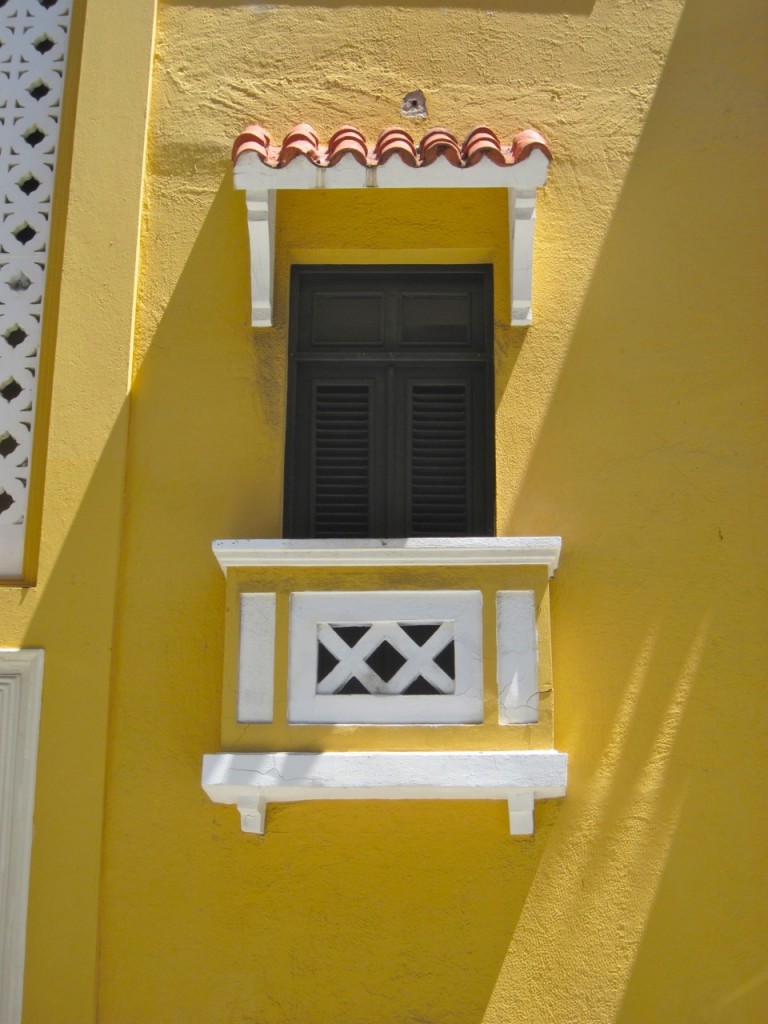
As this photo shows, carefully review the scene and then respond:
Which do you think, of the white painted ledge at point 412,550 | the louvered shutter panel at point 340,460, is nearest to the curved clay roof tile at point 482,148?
the louvered shutter panel at point 340,460

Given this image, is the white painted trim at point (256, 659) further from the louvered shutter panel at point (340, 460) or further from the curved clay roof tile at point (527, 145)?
the curved clay roof tile at point (527, 145)

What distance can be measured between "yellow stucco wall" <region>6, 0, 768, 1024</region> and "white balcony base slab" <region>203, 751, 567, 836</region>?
367 mm

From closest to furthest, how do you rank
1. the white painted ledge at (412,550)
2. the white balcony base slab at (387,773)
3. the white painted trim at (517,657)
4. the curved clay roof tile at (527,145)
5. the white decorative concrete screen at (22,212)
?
the white balcony base slab at (387,773)
the white painted trim at (517,657)
the white painted ledge at (412,550)
the curved clay roof tile at (527,145)
the white decorative concrete screen at (22,212)

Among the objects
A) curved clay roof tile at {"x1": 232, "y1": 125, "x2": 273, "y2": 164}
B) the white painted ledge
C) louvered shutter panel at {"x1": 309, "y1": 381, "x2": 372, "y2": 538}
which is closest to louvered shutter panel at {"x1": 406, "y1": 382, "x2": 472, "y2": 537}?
louvered shutter panel at {"x1": 309, "y1": 381, "x2": 372, "y2": 538}

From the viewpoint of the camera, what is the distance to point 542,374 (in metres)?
6.53

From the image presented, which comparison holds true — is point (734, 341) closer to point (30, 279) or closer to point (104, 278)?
point (104, 278)

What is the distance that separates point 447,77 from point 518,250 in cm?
→ 118

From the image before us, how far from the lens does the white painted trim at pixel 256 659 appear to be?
227 inches

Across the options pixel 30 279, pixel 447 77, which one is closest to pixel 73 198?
pixel 30 279

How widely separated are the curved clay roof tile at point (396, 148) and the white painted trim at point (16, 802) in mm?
2730

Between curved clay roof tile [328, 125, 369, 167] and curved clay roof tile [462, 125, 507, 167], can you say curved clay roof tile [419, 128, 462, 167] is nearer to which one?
curved clay roof tile [462, 125, 507, 167]

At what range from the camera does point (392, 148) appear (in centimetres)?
626

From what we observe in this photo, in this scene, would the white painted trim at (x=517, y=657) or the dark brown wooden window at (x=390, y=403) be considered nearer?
the white painted trim at (x=517, y=657)

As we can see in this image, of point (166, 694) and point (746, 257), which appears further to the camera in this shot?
point (746, 257)
